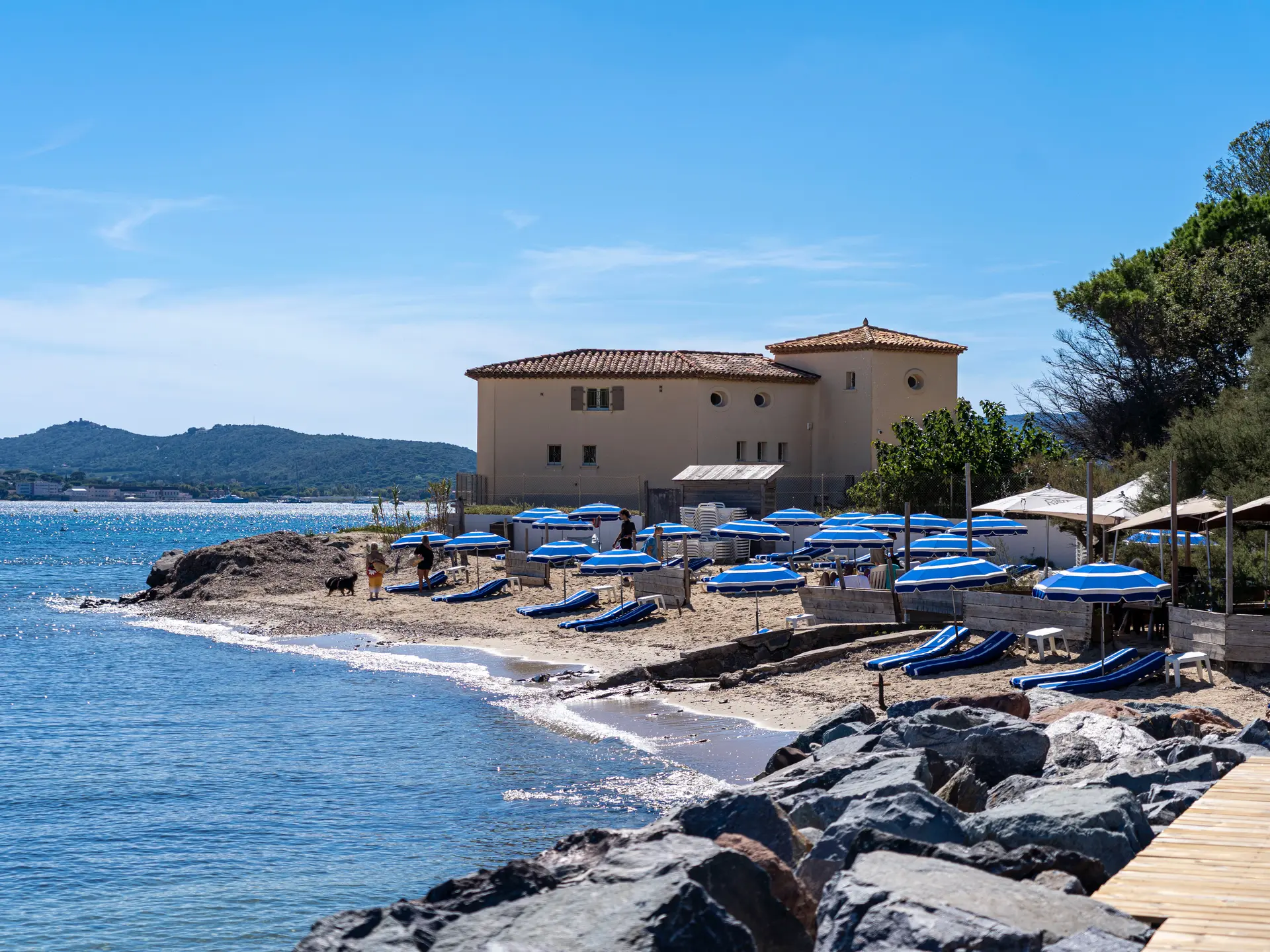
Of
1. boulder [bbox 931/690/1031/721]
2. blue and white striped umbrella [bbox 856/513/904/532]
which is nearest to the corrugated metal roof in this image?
blue and white striped umbrella [bbox 856/513/904/532]

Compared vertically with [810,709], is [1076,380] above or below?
above

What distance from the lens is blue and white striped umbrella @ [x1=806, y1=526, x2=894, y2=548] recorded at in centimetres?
2270

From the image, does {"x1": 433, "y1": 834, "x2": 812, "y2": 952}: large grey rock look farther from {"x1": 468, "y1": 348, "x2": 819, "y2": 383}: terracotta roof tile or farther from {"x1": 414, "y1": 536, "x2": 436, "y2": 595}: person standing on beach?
{"x1": 468, "y1": 348, "x2": 819, "y2": 383}: terracotta roof tile

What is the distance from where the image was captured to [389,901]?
9969mm

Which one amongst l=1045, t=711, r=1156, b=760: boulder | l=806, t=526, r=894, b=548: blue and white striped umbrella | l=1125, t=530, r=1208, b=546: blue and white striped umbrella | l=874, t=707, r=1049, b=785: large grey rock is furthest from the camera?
l=806, t=526, r=894, b=548: blue and white striped umbrella

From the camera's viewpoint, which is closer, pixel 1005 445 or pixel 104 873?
pixel 104 873

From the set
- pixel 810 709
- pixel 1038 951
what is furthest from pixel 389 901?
pixel 810 709

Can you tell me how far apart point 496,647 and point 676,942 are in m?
19.3

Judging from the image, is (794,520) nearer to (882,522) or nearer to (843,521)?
(843,521)

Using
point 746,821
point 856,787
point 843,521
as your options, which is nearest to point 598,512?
point 843,521

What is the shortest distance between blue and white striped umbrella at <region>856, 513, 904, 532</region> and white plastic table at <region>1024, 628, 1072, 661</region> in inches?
333

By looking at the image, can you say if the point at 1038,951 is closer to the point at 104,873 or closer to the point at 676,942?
the point at 676,942

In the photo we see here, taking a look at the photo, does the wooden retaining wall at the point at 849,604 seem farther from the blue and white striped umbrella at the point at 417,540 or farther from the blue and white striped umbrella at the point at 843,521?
the blue and white striped umbrella at the point at 417,540

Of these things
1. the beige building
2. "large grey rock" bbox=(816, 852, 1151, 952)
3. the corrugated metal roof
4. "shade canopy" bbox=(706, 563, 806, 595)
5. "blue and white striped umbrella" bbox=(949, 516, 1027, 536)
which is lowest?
"large grey rock" bbox=(816, 852, 1151, 952)
